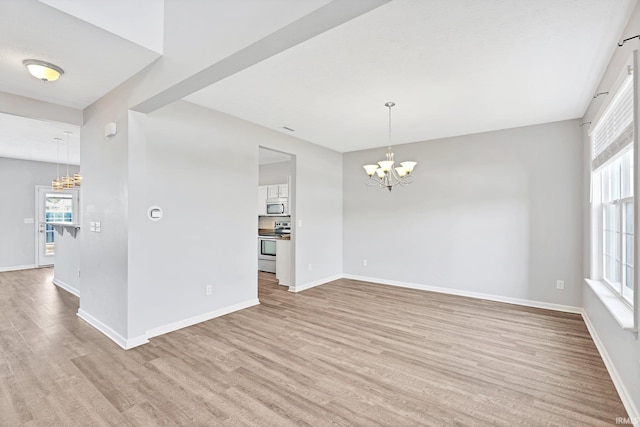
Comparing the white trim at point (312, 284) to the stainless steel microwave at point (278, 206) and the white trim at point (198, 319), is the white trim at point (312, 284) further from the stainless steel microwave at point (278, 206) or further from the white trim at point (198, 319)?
the stainless steel microwave at point (278, 206)

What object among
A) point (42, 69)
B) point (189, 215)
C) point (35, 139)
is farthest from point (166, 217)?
point (35, 139)

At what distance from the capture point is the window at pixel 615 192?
2349 mm

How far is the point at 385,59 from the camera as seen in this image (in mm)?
2609

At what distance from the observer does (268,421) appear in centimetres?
197

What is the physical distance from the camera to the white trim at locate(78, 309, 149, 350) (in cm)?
302

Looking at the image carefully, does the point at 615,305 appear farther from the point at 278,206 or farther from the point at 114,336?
the point at 278,206

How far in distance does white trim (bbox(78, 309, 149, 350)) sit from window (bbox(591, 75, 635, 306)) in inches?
163

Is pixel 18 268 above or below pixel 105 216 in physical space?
below

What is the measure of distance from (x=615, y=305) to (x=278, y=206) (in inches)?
221

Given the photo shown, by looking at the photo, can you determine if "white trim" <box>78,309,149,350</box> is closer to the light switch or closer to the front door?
the light switch

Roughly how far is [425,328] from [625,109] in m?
2.73

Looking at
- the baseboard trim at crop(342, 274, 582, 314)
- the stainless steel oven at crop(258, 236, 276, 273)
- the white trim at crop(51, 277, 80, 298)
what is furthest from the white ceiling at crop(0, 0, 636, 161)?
the stainless steel oven at crop(258, 236, 276, 273)

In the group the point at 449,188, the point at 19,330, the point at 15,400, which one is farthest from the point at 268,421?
the point at 449,188

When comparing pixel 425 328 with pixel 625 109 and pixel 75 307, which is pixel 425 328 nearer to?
pixel 625 109
